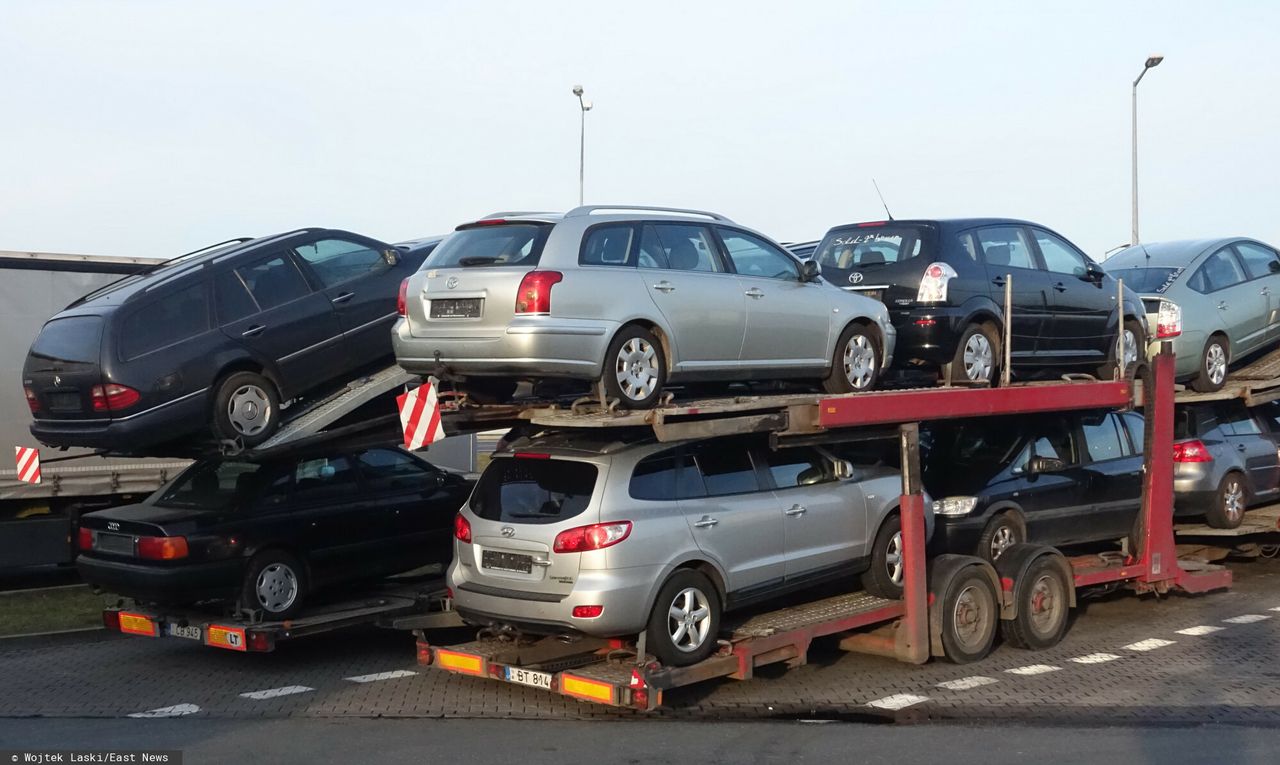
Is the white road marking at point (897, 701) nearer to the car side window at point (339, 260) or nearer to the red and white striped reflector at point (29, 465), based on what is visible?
the car side window at point (339, 260)

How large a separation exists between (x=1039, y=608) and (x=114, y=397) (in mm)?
7376

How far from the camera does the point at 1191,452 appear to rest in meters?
13.3

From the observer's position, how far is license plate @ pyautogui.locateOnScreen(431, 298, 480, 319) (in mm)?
8391

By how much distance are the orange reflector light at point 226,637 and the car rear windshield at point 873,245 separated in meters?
5.74

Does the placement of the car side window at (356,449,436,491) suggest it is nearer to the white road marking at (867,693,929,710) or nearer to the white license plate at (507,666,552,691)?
the white license plate at (507,666,552,691)

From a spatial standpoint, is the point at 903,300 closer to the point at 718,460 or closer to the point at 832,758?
the point at 718,460

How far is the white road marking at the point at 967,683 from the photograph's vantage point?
30.3ft

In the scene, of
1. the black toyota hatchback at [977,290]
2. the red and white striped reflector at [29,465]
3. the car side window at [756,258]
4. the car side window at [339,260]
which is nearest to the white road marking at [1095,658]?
the black toyota hatchback at [977,290]

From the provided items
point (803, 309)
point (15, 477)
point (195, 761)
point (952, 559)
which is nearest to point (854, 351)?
point (803, 309)

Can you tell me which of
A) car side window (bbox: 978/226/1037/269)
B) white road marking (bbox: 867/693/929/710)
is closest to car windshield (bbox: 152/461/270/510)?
white road marking (bbox: 867/693/929/710)

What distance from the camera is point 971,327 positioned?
1076cm

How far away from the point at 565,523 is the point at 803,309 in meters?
2.78

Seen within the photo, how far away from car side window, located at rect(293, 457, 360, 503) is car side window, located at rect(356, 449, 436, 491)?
0.14m

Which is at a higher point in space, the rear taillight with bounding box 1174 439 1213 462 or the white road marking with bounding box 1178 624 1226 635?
the rear taillight with bounding box 1174 439 1213 462
